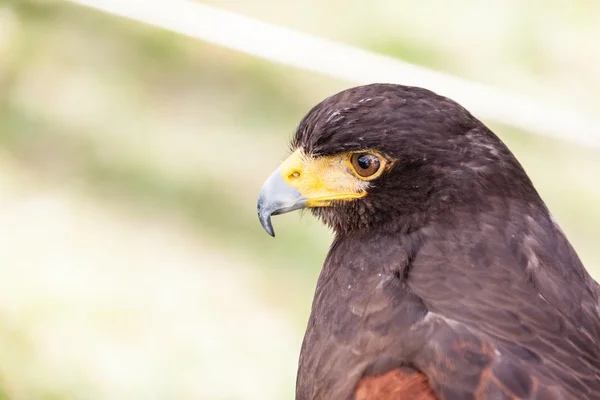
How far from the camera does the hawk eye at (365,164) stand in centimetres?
251

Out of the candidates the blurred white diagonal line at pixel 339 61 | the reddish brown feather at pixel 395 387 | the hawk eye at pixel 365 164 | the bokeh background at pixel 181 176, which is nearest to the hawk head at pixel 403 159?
the hawk eye at pixel 365 164

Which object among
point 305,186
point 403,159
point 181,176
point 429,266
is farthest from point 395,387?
point 181,176

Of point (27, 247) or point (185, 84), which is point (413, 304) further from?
point (185, 84)

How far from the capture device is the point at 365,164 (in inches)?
99.3

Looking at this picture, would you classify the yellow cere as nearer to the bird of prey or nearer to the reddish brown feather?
the bird of prey

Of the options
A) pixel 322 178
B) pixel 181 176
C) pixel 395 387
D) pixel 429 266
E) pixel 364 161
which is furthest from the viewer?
pixel 181 176

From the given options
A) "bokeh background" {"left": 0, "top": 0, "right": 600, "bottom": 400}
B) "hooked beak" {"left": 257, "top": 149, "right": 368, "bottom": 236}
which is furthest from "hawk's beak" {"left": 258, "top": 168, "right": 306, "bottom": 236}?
"bokeh background" {"left": 0, "top": 0, "right": 600, "bottom": 400}

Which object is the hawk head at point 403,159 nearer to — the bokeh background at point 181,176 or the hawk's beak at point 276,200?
the hawk's beak at point 276,200

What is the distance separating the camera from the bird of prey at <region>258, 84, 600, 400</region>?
2172mm

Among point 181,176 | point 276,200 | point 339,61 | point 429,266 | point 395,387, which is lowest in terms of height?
point 395,387

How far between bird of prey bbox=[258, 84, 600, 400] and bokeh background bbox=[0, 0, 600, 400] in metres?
2.03

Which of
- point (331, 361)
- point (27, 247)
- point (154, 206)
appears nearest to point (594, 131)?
point (154, 206)

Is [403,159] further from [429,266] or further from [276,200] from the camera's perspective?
[276,200]

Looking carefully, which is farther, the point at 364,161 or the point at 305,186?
the point at 305,186
